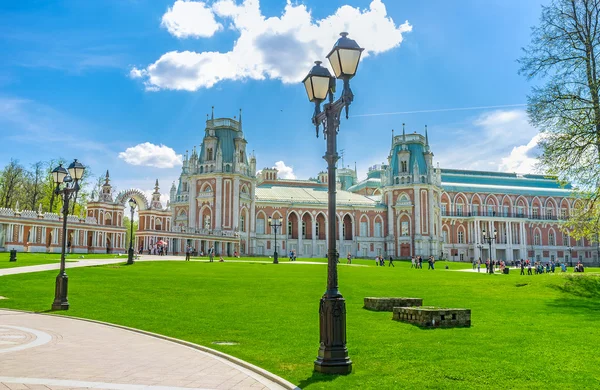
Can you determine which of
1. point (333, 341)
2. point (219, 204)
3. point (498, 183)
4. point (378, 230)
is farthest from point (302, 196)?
point (333, 341)

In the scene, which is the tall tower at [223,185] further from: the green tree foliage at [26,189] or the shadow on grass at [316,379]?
the shadow on grass at [316,379]

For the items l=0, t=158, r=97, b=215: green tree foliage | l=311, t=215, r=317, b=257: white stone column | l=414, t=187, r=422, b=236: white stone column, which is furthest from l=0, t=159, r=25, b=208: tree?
l=414, t=187, r=422, b=236: white stone column

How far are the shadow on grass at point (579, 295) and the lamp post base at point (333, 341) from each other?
11213 mm

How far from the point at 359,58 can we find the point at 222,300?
41.5 ft

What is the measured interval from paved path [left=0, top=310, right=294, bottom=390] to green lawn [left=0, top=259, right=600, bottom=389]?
0.75 m

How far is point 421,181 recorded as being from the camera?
7938 centimetres

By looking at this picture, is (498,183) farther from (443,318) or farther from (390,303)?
(443,318)

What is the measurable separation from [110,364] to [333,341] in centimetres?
389

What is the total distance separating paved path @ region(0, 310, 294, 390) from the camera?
7.54 m

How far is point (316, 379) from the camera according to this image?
812cm

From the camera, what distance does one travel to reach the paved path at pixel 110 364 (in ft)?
24.7

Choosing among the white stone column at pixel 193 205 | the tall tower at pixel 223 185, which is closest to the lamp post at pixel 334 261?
the tall tower at pixel 223 185

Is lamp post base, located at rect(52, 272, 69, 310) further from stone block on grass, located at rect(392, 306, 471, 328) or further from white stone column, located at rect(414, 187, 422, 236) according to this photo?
white stone column, located at rect(414, 187, 422, 236)

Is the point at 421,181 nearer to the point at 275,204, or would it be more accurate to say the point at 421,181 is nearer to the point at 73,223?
the point at 275,204
